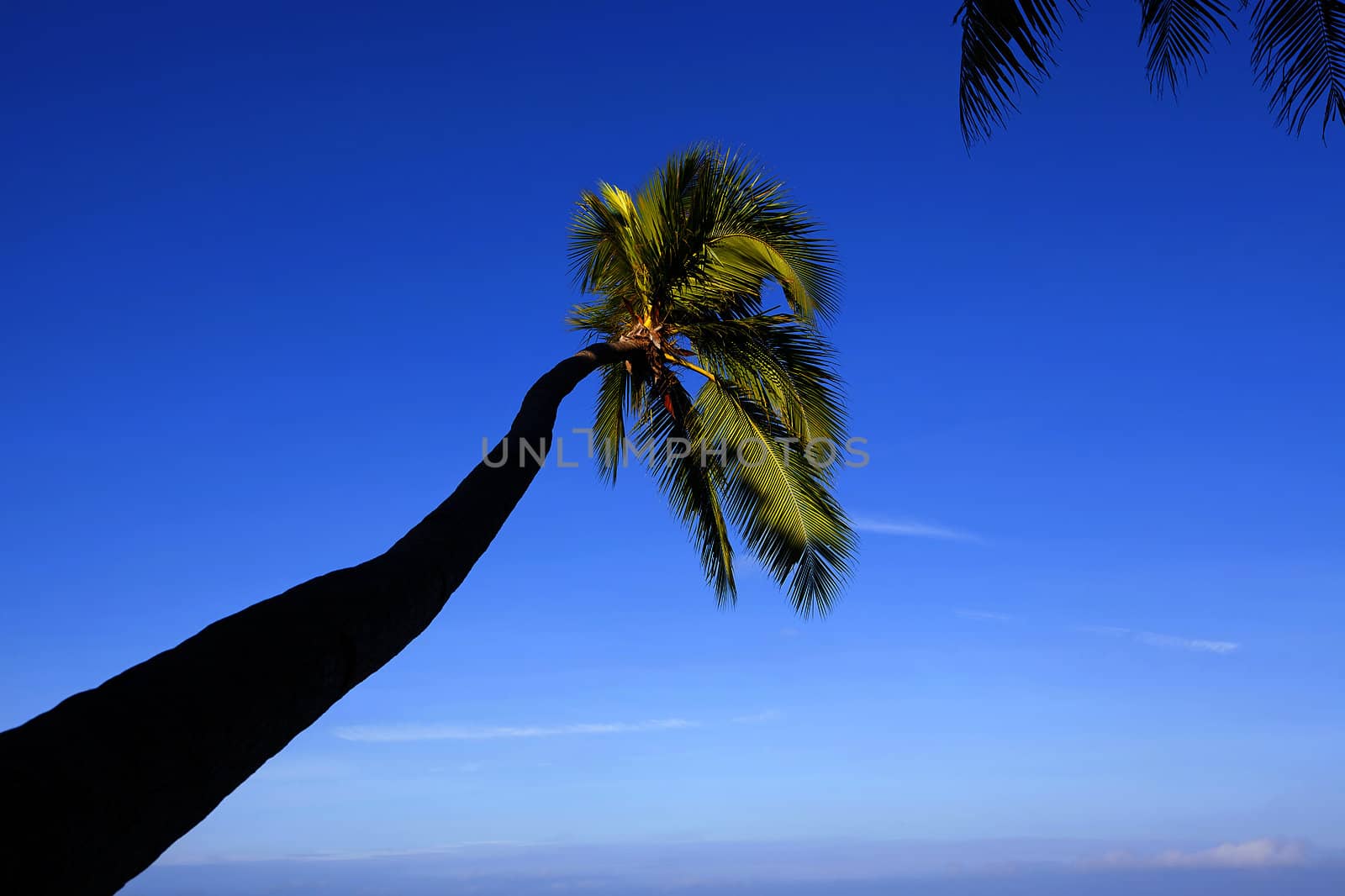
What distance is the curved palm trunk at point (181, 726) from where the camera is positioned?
1.90 metres

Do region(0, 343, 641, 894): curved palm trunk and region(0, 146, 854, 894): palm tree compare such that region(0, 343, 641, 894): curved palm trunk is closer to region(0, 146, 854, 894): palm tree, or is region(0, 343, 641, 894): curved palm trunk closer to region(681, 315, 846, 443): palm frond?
region(0, 146, 854, 894): palm tree

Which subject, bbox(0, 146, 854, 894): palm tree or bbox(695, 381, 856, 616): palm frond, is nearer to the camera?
bbox(0, 146, 854, 894): palm tree

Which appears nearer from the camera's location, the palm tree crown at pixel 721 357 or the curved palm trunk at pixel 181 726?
the curved palm trunk at pixel 181 726

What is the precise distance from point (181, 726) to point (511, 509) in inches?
116

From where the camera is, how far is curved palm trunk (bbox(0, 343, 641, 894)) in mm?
1898

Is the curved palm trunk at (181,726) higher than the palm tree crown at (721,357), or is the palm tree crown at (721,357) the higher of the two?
the palm tree crown at (721,357)

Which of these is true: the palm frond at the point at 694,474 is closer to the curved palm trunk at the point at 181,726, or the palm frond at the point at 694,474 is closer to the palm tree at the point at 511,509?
the palm tree at the point at 511,509

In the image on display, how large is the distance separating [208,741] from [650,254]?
293 inches

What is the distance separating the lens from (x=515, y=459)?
218 inches

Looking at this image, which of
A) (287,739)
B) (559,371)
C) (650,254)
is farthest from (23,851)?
(650,254)

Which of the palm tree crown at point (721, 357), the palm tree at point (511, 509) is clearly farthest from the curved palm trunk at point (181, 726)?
the palm tree crown at point (721, 357)

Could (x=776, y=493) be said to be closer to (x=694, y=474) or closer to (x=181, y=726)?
(x=694, y=474)

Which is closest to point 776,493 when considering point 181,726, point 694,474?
point 694,474

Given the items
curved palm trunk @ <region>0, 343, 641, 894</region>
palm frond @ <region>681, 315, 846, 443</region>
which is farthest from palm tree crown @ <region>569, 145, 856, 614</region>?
curved palm trunk @ <region>0, 343, 641, 894</region>
